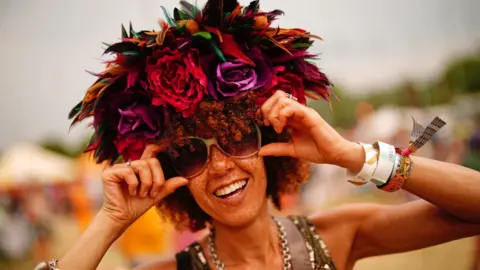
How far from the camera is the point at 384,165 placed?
229 cm

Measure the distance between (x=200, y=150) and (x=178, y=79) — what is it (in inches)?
14.7

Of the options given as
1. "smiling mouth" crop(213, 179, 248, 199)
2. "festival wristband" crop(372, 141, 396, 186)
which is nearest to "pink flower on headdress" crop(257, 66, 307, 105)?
"smiling mouth" crop(213, 179, 248, 199)

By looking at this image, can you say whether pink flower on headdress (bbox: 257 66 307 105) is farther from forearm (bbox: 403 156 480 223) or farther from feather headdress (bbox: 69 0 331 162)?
forearm (bbox: 403 156 480 223)

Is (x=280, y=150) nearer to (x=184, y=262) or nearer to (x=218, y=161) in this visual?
(x=218, y=161)

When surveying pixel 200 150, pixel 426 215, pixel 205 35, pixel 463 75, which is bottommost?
pixel 463 75

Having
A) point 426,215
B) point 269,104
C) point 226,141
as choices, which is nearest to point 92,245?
point 226,141

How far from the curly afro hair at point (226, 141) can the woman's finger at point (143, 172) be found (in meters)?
0.22

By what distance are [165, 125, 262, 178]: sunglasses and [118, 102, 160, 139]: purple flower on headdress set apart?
125 millimetres

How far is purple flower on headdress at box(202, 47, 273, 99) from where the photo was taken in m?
2.41

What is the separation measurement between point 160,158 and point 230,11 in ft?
2.84

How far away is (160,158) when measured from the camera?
2.71 metres

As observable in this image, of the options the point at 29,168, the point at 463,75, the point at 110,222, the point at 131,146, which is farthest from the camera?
the point at 463,75

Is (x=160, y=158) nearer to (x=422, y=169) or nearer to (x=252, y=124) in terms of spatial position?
(x=252, y=124)

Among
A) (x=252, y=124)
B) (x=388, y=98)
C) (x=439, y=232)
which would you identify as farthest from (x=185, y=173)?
(x=388, y=98)
